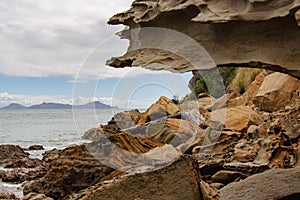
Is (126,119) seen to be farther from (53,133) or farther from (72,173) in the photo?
(53,133)

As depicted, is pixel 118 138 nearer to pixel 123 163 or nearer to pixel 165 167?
pixel 123 163

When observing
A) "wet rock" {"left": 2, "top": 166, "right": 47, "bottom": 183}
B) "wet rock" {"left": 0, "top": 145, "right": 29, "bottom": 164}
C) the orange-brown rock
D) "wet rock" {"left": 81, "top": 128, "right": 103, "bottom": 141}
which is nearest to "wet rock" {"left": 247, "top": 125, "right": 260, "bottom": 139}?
"wet rock" {"left": 81, "top": 128, "right": 103, "bottom": 141}

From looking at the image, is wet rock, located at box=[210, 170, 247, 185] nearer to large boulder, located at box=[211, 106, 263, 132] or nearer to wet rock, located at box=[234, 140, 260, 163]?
wet rock, located at box=[234, 140, 260, 163]

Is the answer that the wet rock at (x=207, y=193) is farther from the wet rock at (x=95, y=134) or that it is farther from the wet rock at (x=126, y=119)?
the wet rock at (x=126, y=119)

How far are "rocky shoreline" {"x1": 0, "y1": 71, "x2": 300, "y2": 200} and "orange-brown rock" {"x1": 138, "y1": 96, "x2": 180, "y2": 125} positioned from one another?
262 centimetres

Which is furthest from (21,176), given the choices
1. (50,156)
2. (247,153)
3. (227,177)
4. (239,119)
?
(227,177)

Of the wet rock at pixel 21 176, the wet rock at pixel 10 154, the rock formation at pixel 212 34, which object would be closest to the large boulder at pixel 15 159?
the wet rock at pixel 10 154

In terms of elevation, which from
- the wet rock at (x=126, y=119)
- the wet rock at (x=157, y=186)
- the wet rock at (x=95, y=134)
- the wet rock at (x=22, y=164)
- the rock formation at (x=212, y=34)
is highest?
the rock formation at (x=212, y=34)

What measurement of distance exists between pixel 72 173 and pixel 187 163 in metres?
2.74

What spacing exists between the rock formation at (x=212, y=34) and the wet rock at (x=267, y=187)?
4.03ft

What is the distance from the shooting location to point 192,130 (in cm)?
1192

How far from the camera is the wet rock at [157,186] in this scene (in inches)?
172

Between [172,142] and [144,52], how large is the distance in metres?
6.03

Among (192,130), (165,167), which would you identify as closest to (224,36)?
(165,167)
